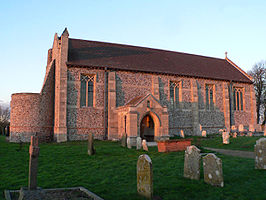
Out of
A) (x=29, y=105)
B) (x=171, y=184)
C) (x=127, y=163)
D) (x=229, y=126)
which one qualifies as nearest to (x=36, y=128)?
(x=29, y=105)

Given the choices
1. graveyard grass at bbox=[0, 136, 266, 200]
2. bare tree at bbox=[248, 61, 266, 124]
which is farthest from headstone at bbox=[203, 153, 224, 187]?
bare tree at bbox=[248, 61, 266, 124]

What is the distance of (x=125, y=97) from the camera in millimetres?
22453

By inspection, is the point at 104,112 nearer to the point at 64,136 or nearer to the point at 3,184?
the point at 64,136

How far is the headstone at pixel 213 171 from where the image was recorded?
20.6 feet

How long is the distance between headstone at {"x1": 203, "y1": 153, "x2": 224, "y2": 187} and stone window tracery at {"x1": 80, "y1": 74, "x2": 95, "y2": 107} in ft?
52.5

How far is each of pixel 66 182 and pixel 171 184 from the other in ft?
10.8

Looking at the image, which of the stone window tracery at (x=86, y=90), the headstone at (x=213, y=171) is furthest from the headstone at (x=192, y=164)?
the stone window tracery at (x=86, y=90)

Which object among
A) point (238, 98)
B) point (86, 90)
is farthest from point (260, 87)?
point (86, 90)

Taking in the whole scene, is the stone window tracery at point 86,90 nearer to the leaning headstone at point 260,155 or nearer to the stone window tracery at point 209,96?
the stone window tracery at point 209,96

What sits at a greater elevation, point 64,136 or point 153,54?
point 153,54

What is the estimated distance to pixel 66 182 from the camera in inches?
274

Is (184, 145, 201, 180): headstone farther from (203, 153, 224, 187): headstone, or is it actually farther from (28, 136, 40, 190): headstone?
(28, 136, 40, 190): headstone

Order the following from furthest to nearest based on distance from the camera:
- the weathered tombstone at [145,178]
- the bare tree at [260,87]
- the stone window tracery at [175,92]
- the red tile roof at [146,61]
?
the bare tree at [260,87] → the stone window tracery at [175,92] → the red tile roof at [146,61] → the weathered tombstone at [145,178]

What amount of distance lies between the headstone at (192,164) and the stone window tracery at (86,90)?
50.0ft
